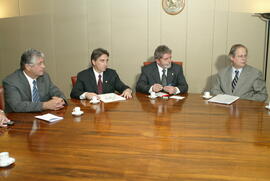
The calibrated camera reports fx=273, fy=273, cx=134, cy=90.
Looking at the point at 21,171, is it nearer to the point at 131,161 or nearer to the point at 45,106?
the point at 131,161

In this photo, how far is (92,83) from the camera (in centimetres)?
338

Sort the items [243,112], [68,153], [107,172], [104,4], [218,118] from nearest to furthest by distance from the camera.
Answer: [107,172]
[68,153]
[218,118]
[243,112]
[104,4]

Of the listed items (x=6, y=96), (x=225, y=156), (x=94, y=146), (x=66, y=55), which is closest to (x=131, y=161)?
(x=94, y=146)

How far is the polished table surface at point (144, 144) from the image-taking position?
1355mm

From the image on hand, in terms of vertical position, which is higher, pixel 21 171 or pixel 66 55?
pixel 66 55

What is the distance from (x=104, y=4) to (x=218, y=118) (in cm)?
324

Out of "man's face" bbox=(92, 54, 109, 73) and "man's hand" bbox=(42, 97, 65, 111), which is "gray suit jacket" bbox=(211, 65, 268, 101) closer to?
"man's face" bbox=(92, 54, 109, 73)

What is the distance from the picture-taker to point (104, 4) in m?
4.72

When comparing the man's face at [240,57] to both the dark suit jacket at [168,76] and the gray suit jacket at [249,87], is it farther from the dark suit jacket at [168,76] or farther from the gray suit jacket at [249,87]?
the dark suit jacket at [168,76]

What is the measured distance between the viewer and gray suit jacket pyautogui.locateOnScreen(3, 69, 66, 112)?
8.11 ft

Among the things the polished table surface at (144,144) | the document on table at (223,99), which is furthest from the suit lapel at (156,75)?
the polished table surface at (144,144)

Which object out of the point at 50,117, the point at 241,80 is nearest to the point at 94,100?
the point at 50,117

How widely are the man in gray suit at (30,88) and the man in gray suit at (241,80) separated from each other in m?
1.93

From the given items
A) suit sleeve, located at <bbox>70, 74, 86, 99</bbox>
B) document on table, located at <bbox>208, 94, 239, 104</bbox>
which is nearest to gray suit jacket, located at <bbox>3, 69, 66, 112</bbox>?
suit sleeve, located at <bbox>70, 74, 86, 99</bbox>
